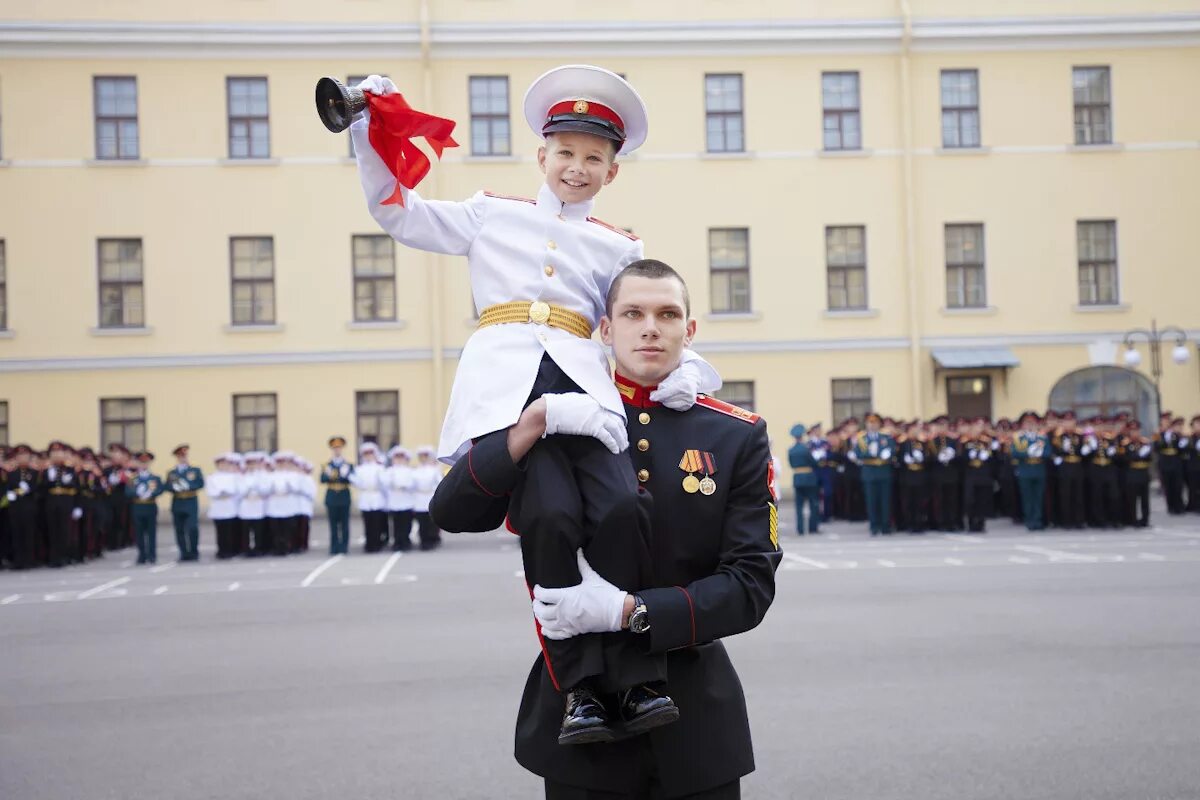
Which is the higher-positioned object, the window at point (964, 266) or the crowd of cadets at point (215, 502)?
the window at point (964, 266)

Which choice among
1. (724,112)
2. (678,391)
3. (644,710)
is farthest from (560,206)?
(724,112)

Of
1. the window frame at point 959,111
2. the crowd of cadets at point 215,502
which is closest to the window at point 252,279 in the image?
the crowd of cadets at point 215,502

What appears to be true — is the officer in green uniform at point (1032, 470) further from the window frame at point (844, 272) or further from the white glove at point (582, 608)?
the white glove at point (582, 608)

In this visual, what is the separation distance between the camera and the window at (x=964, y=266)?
3262 cm

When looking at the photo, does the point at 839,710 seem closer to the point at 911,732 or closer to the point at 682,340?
the point at 911,732

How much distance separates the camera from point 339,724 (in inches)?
311

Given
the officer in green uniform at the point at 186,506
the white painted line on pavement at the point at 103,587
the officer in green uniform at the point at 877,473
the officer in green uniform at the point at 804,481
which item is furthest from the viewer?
the officer in green uniform at the point at 804,481

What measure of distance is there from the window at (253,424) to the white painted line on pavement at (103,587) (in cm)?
1257

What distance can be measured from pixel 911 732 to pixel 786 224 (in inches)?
1026

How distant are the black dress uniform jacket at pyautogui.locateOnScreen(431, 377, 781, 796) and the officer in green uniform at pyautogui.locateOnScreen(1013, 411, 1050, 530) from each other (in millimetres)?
20958

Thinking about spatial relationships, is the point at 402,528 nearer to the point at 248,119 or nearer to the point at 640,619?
the point at 248,119

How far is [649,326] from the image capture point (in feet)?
10.5

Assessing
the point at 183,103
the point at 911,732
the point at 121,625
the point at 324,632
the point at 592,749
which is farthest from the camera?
the point at 183,103

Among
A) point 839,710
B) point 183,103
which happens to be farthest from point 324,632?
point 183,103
